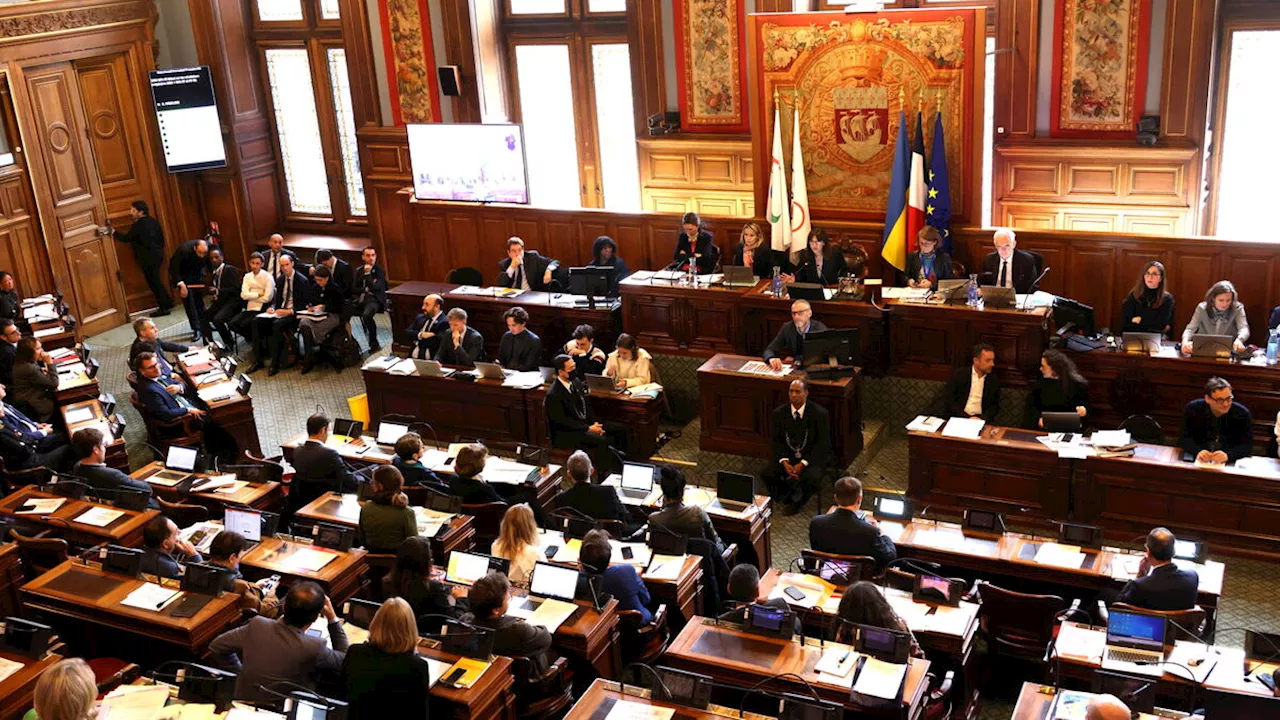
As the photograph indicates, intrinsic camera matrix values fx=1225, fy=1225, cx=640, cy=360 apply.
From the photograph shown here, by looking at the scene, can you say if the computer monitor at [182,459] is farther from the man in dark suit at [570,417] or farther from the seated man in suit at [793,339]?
the seated man in suit at [793,339]

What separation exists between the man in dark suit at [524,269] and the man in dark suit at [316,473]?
4.10 m

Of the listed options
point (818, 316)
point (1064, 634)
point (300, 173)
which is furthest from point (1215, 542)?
point (300, 173)

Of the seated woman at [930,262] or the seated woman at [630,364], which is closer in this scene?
the seated woman at [630,364]

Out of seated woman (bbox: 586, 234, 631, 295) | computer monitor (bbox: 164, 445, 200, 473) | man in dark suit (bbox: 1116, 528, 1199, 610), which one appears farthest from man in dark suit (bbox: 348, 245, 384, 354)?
man in dark suit (bbox: 1116, 528, 1199, 610)

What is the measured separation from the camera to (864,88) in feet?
38.1

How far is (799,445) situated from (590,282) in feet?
10.1

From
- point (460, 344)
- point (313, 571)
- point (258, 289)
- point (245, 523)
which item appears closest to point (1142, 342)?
point (460, 344)

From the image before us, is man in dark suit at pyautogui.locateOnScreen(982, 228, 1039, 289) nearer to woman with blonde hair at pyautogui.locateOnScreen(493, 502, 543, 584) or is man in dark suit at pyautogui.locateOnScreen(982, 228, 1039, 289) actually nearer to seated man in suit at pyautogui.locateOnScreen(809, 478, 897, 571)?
seated man in suit at pyautogui.locateOnScreen(809, 478, 897, 571)

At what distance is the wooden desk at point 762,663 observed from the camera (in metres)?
5.77

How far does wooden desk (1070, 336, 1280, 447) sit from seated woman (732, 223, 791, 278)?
9.99 feet

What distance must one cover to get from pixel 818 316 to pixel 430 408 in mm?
3613

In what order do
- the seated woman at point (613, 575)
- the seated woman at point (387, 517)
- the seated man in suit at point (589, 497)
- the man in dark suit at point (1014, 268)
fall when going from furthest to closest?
the man in dark suit at point (1014, 268) → the seated man in suit at point (589, 497) → the seated woman at point (387, 517) → the seated woman at point (613, 575)

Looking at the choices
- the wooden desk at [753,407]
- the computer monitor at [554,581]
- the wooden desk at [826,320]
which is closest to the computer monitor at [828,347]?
the wooden desk at [753,407]

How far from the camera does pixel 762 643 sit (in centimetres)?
618
